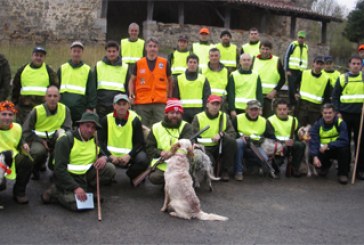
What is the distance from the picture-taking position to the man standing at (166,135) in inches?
287

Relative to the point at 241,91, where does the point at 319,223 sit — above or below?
below

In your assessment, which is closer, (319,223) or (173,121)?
(319,223)

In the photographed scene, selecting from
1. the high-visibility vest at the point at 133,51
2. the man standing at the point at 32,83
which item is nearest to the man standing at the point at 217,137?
the man standing at the point at 32,83

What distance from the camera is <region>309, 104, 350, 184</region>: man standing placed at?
27.9 ft

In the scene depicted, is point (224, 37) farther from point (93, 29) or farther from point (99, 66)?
point (93, 29)

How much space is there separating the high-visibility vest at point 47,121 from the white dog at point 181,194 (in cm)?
206

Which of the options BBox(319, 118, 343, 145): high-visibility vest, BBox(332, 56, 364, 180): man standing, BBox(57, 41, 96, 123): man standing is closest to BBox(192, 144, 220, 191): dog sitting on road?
BBox(57, 41, 96, 123): man standing

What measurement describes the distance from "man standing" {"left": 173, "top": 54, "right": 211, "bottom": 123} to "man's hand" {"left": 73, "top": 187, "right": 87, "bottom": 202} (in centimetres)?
296

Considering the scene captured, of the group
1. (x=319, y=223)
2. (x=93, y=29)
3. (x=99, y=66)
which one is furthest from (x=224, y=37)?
(x=93, y=29)

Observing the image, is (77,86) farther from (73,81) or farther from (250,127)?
(250,127)

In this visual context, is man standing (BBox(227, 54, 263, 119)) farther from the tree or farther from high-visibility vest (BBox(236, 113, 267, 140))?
the tree

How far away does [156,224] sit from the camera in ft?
19.9

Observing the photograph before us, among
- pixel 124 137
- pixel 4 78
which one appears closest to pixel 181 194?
pixel 124 137

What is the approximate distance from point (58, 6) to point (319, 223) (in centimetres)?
1703
